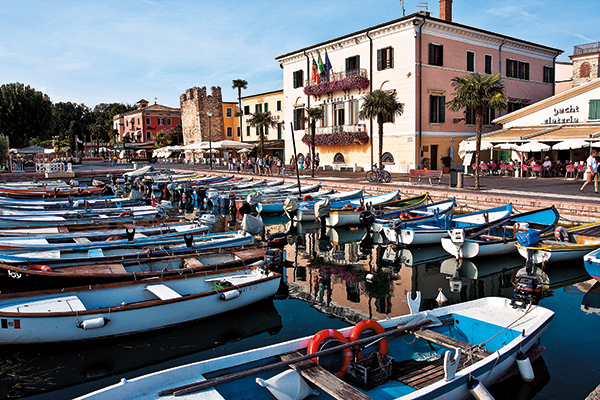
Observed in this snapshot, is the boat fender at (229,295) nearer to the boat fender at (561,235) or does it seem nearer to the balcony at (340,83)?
the boat fender at (561,235)

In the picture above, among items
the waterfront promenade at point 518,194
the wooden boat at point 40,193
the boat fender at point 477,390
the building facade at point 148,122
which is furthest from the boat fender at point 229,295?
the building facade at point 148,122

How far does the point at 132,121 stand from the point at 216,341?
289 ft

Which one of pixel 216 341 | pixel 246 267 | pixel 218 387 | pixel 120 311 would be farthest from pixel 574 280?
pixel 120 311

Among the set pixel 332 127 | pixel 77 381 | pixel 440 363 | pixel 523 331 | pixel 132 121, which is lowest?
pixel 77 381

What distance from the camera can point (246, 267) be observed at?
11000 millimetres

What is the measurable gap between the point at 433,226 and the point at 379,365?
446 inches

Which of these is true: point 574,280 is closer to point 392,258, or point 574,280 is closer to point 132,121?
point 392,258

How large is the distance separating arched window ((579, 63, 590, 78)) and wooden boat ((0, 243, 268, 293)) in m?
46.7

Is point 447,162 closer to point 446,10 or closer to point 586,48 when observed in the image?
point 446,10

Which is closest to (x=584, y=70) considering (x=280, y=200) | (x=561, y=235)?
(x=280, y=200)

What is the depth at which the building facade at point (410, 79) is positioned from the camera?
112ft

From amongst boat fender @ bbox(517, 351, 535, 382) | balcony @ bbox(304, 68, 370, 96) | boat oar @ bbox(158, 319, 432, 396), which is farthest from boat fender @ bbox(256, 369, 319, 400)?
balcony @ bbox(304, 68, 370, 96)

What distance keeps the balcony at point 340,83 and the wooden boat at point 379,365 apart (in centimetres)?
3170

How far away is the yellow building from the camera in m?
53.3
